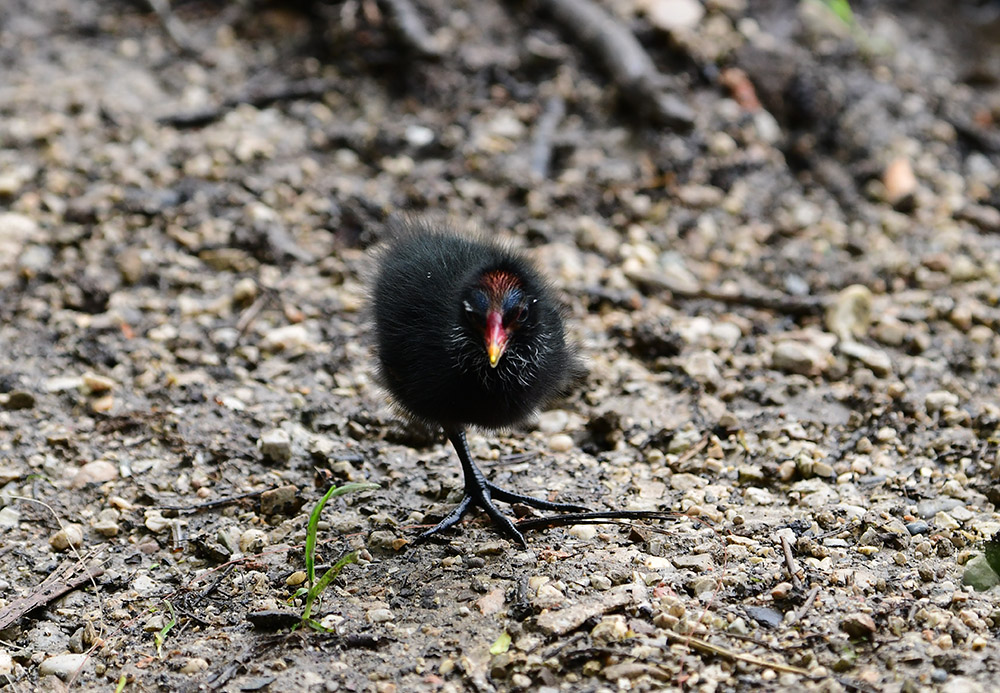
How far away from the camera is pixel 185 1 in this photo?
6531 mm

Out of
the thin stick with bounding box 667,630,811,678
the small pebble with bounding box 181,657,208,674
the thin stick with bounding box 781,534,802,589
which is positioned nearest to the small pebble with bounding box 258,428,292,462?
the small pebble with bounding box 181,657,208,674

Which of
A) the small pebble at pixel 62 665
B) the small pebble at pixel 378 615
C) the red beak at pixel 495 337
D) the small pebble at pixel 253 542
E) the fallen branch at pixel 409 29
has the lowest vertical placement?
the small pebble at pixel 62 665

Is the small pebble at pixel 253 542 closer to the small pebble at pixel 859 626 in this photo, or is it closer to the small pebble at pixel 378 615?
the small pebble at pixel 378 615

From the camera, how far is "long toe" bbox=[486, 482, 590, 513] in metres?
3.45

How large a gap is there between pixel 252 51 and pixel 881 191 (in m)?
3.82

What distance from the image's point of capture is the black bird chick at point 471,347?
3422mm

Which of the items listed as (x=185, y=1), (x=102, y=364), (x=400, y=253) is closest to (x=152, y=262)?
(x=102, y=364)

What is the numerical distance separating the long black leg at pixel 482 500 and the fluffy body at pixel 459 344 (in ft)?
0.41

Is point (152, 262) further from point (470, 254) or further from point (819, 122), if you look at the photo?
point (819, 122)

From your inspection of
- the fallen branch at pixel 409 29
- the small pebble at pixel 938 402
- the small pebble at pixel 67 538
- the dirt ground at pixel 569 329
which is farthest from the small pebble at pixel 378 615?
the fallen branch at pixel 409 29

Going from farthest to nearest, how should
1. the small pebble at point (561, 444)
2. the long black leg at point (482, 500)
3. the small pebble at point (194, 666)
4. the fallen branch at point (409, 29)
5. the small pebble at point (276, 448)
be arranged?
the fallen branch at point (409, 29) → the small pebble at point (561, 444) → the small pebble at point (276, 448) → the long black leg at point (482, 500) → the small pebble at point (194, 666)

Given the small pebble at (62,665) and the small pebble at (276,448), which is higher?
the small pebble at (276,448)

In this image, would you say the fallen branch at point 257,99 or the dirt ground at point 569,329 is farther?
the fallen branch at point 257,99

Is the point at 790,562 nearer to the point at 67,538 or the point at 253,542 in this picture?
the point at 253,542
